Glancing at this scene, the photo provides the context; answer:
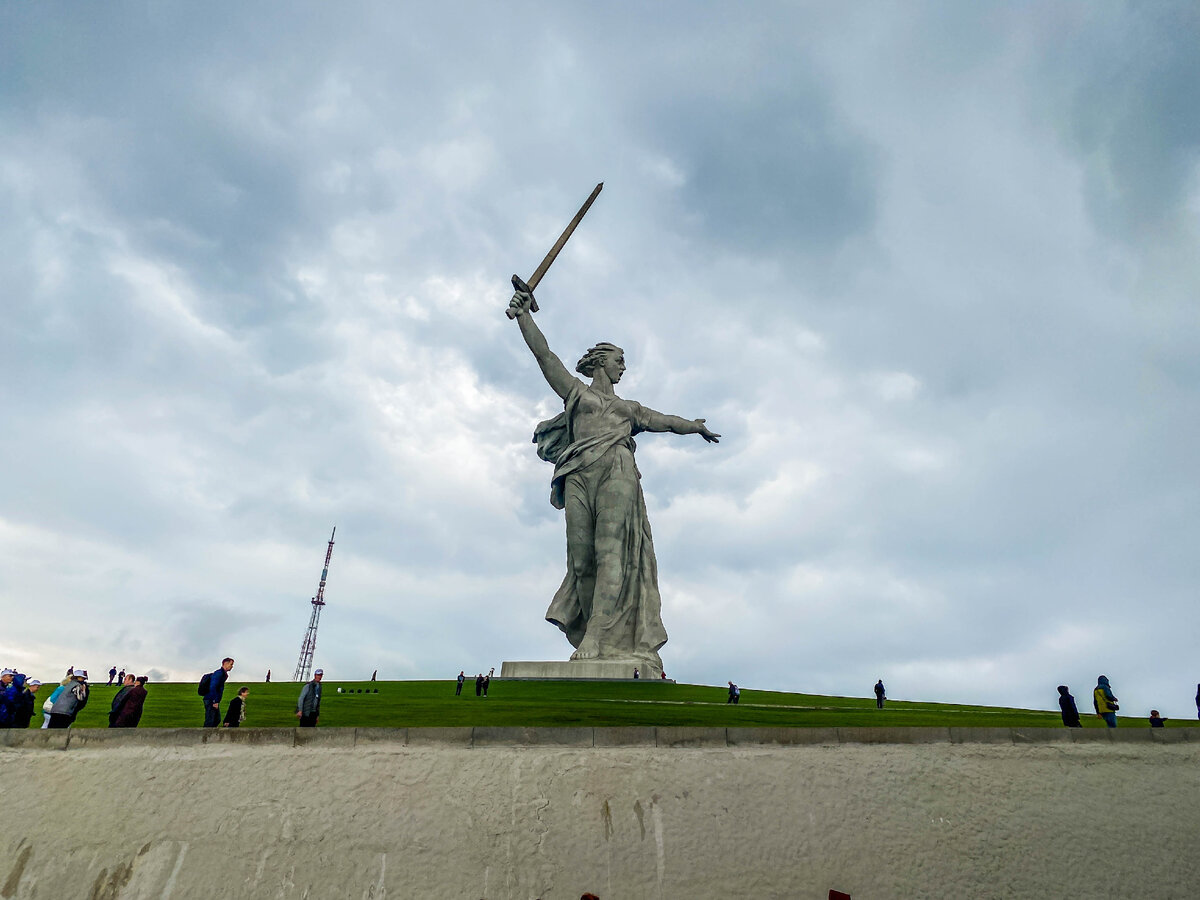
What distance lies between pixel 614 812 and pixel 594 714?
162 inches

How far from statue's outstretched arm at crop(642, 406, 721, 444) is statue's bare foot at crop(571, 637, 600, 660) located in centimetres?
668

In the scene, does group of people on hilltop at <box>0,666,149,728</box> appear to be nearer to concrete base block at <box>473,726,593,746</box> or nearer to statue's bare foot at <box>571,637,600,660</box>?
concrete base block at <box>473,726,593,746</box>

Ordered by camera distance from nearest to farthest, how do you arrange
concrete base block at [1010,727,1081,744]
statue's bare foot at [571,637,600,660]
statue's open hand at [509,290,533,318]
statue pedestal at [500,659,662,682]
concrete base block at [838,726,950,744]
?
concrete base block at [838,726,950,744] → concrete base block at [1010,727,1081,744] → statue pedestal at [500,659,662,682] → statue's bare foot at [571,637,600,660] → statue's open hand at [509,290,533,318]

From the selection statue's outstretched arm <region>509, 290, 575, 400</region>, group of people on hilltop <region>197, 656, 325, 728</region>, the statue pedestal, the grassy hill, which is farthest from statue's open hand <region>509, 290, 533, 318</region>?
group of people on hilltop <region>197, 656, 325, 728</region>

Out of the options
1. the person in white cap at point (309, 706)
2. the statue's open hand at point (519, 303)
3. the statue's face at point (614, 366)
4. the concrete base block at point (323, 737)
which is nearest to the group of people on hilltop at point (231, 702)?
the person in white cap at point (309, 706)

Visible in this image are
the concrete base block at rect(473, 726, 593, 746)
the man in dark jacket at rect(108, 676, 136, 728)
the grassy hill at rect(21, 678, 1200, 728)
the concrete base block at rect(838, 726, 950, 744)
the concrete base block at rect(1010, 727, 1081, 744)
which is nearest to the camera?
the concrete base block at rect(473, 726, 593, 746)

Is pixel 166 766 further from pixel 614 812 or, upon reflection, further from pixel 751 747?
pixel 751 747

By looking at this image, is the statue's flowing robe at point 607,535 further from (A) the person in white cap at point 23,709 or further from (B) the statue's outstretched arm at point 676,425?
(A) the person in white cap at point 23,709

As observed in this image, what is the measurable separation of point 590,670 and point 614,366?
9235 millimetres

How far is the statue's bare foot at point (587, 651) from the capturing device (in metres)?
21.2

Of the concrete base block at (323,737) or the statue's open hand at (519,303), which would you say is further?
the statue's open hand at (519,303)

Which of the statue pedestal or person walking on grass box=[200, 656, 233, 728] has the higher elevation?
the statue pedestal

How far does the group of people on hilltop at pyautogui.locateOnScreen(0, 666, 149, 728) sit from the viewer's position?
10.7 meters

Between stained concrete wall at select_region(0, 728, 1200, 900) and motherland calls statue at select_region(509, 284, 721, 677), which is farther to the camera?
motherland calls statue at select_region(509, 284, 721, 677)
